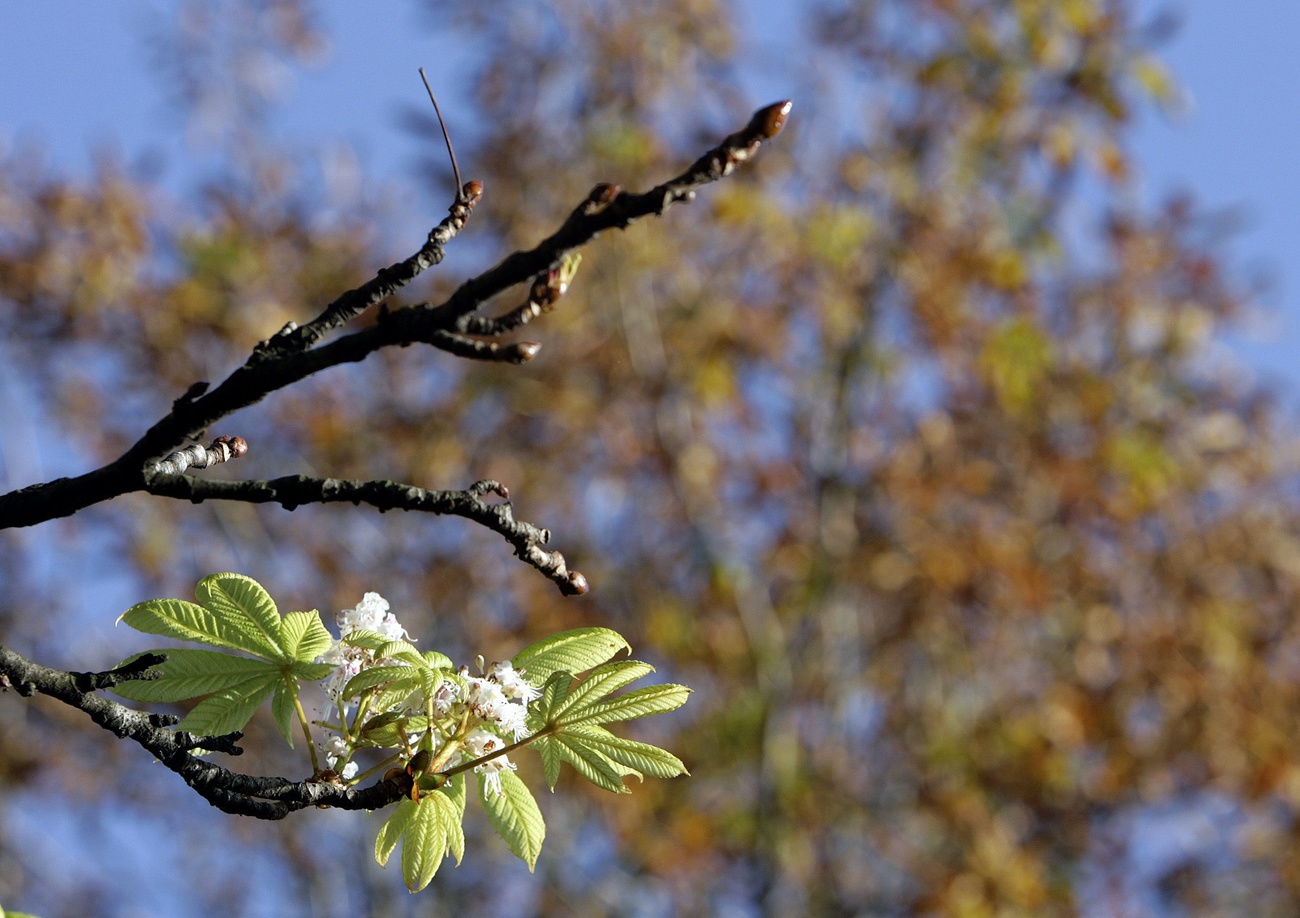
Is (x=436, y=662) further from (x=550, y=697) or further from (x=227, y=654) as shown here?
(x=227, y=654)

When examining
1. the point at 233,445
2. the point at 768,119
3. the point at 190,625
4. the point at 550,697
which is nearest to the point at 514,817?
the point at 550,697

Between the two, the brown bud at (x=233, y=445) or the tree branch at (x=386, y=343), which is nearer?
the tree branch at (x=386, y=343)

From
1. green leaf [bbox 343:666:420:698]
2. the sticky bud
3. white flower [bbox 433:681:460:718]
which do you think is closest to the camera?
the sticky bud

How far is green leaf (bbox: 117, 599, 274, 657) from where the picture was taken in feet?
4.17

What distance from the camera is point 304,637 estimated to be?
1.31 metres

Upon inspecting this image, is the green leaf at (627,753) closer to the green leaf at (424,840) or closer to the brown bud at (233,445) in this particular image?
the green leaf at (424,840)

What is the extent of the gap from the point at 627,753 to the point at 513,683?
5.4 inches

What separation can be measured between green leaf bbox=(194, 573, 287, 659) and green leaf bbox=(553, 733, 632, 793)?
1.03 ft

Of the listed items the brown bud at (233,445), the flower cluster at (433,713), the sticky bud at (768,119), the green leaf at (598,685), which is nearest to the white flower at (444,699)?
the flower cluster at (433,713)

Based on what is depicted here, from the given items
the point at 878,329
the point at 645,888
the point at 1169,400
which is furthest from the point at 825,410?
the point at 645,888

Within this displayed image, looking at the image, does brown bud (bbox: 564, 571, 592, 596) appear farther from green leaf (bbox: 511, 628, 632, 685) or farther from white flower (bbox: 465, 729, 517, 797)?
white flower (bbox: 465, 729, 517, 797)

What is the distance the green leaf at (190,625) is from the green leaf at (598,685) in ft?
1.04

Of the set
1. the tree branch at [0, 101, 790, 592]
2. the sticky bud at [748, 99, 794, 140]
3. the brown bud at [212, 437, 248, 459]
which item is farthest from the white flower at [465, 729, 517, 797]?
the sticky bud at [748, 99, 794, 140]

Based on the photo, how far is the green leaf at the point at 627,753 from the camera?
50.5 inches
